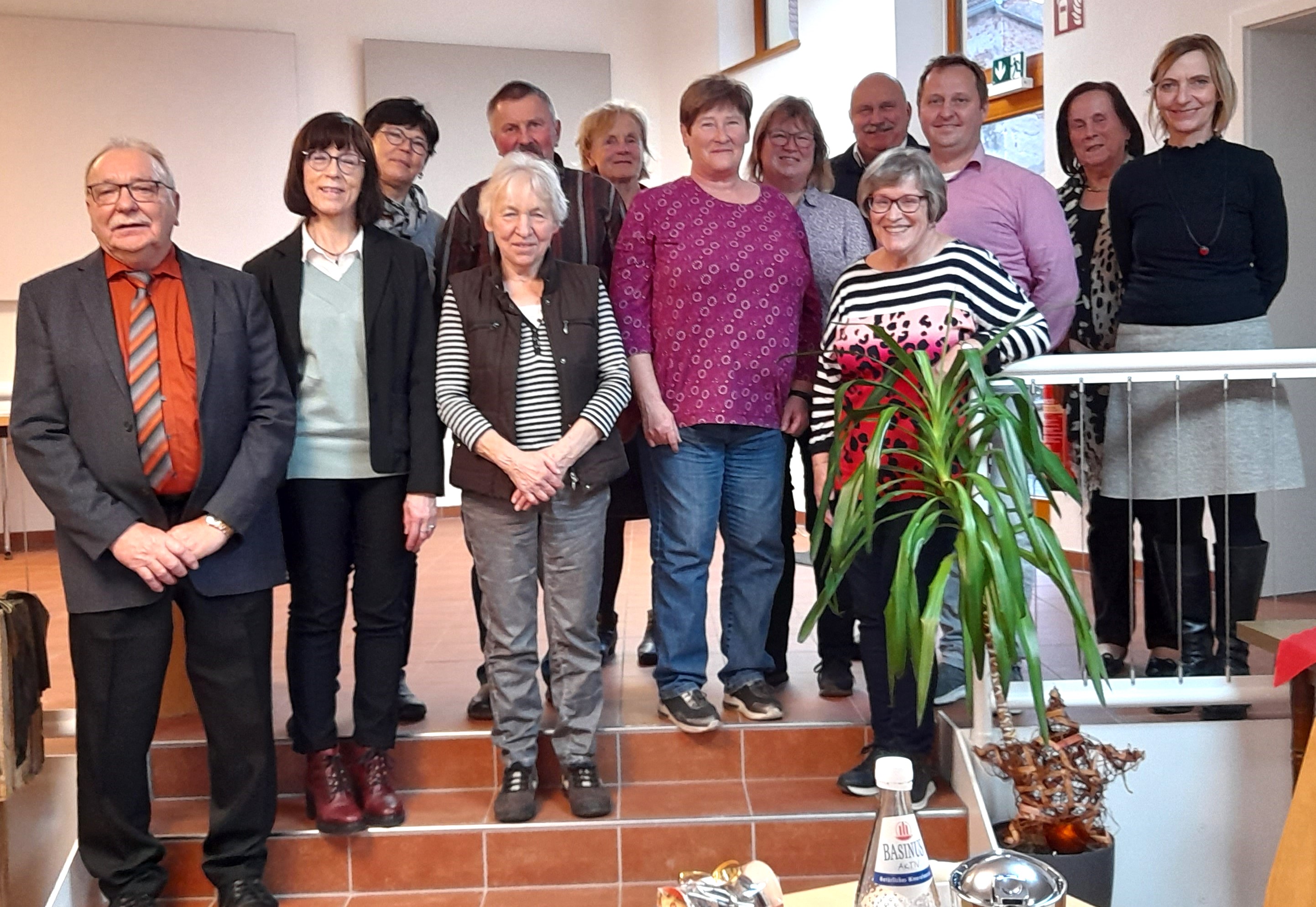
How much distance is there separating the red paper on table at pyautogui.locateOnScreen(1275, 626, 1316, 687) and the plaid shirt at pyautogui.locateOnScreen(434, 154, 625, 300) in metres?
1.78

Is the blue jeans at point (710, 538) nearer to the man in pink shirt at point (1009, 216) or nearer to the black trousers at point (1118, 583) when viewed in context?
the man in pink shirt at point (1009, 216)

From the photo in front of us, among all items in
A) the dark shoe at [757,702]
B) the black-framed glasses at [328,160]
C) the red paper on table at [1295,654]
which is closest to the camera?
the red paper on table at [1295,654]

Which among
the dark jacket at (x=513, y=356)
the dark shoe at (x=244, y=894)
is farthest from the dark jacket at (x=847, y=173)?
the dark shoe at (x=244, y=894)

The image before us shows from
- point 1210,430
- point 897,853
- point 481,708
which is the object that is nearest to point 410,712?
point 481,708

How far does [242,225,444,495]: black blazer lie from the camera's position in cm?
271

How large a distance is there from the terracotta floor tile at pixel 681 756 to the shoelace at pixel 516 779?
0.98 feet

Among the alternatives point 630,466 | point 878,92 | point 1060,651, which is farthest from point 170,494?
point 1060,651

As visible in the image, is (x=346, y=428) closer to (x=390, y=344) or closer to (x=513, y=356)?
(x=390, y=344)

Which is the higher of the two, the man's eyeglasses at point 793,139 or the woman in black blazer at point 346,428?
the man's eyeglasses at point 793,139

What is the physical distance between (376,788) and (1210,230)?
A: 2.43m

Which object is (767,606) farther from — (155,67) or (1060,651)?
(155,67)

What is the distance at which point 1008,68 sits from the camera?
5691 millimetres

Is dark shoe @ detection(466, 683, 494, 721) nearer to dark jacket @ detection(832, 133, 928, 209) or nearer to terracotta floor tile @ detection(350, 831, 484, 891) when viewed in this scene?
terracotta floor tile @ detection(350, 831, 484, 891)

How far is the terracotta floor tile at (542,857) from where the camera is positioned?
2.83 meters
